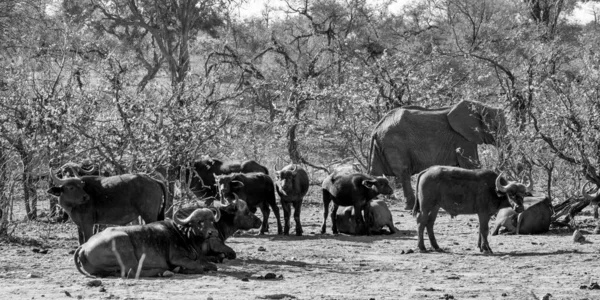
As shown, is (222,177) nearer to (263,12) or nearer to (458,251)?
(458,251)

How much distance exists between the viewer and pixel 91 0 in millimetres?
30203

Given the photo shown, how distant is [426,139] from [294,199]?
556 centimetres

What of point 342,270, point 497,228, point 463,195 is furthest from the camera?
point 497,228

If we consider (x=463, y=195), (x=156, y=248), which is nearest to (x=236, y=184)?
(x=463, y=195)

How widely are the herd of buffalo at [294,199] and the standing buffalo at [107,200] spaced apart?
1 cm

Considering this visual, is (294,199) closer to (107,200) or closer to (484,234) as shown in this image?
(484,234)

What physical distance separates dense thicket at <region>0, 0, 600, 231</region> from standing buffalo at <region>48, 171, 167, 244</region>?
1704 millimetres

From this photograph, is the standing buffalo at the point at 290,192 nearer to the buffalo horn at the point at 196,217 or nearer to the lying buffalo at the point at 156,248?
the lying buffalo at the point at 156,248

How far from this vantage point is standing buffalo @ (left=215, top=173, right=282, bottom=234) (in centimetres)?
1708

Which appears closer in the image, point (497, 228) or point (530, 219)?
point (530, 219)

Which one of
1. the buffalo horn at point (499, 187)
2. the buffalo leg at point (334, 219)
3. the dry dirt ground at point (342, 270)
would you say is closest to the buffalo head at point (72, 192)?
the dry dirt ground at point (342, 270)

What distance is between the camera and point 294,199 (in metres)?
17.9

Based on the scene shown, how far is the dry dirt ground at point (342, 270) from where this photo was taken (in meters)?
10.9

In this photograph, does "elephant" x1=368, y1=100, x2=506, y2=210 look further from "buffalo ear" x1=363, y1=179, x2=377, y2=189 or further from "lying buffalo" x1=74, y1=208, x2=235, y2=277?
"lying buffalo" x1=74, y1=208, x2=235, y2=277
